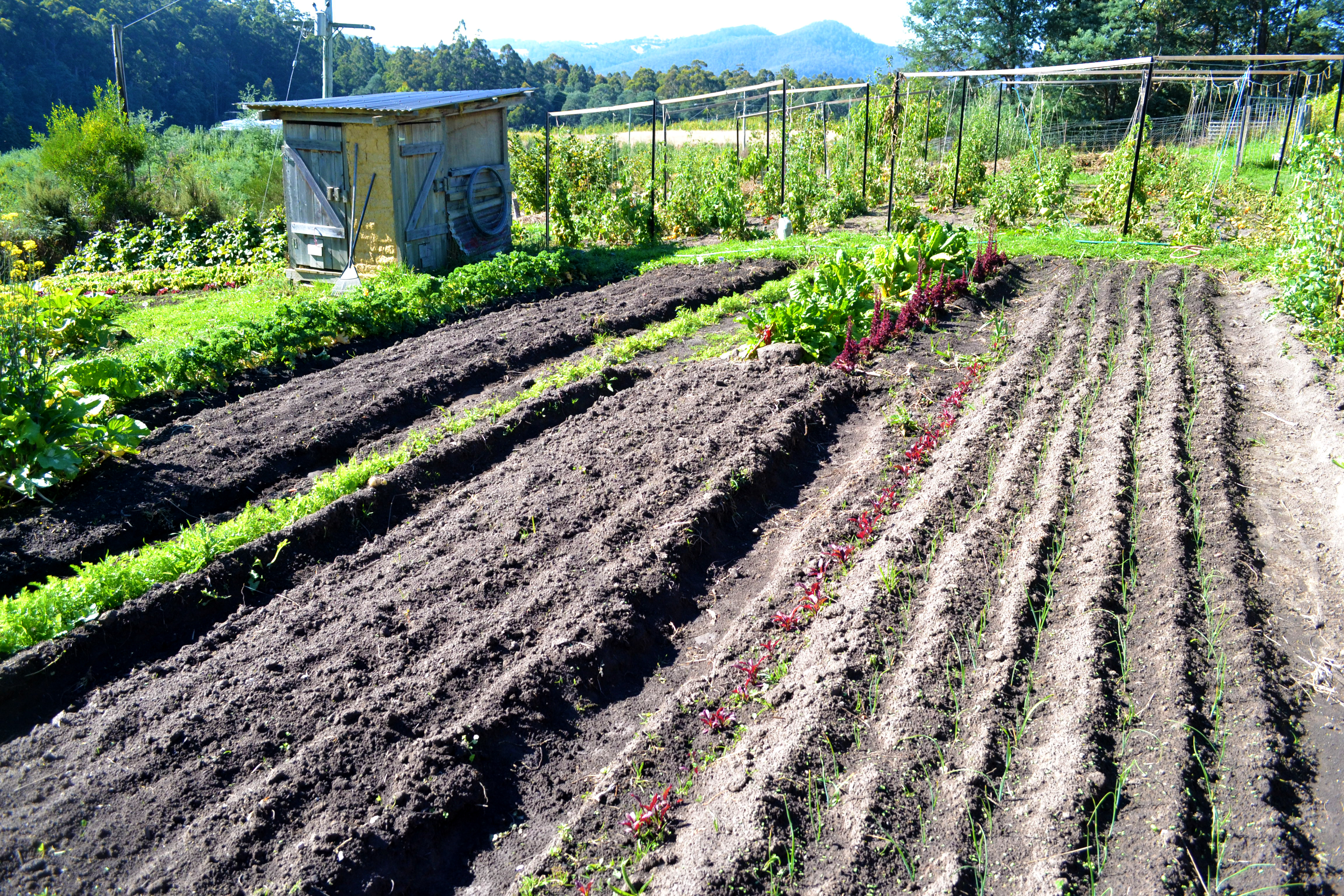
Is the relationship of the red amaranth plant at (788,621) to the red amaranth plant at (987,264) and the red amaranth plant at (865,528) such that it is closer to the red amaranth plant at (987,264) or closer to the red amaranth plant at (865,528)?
the red amaranth plant at (865,528)

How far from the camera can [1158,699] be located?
3875mm

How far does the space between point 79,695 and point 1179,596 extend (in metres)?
5.46

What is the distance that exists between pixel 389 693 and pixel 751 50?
160757 mm

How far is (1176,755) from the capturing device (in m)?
3.53

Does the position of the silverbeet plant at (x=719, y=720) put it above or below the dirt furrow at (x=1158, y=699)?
below

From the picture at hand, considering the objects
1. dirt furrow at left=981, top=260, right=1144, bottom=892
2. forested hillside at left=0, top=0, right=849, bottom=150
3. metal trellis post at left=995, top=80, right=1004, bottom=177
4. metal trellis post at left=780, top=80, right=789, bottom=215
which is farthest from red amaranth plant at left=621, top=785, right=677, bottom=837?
forested hillside at left=0, top=0, right=849, bottom=150

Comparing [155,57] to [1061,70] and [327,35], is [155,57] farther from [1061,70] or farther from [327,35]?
[1061,70]

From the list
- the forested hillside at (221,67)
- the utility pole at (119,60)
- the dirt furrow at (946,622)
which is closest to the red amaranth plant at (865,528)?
the dirt furrow at (946,622)

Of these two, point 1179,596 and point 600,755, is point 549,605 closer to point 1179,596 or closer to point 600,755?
point 600,755

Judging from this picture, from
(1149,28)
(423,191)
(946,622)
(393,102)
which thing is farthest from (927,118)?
(1149,28)

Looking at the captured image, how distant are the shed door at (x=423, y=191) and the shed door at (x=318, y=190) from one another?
874 millimetres

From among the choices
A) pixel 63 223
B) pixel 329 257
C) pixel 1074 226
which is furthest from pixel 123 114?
pixel 1074 226

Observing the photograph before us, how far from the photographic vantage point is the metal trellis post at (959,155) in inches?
579

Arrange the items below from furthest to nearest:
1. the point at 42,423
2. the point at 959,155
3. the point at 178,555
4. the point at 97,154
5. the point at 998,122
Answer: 1. the point at 998,122
2. the point at 97,154
3. the point at 959,155
4. the point at 42,423
5. the point at 178,555
